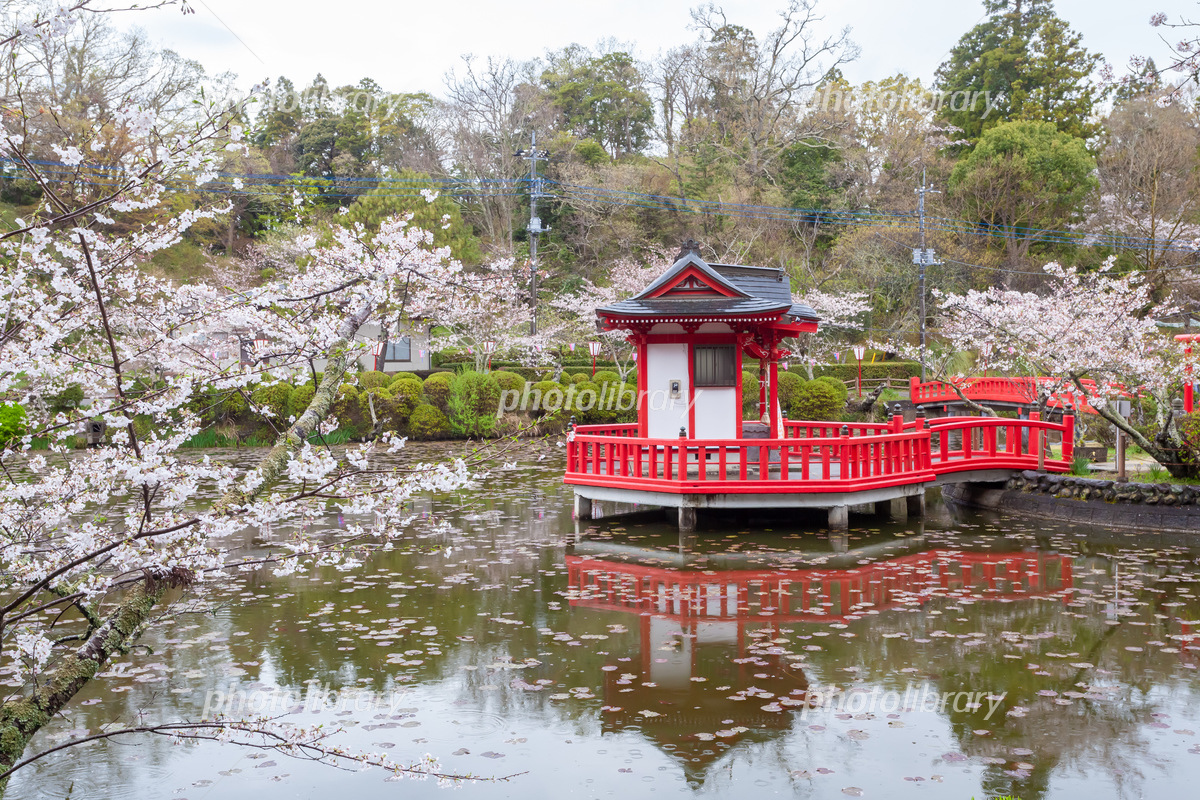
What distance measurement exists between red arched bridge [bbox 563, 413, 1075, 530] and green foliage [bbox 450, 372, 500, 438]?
11.0m

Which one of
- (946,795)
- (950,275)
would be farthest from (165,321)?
(950,275)

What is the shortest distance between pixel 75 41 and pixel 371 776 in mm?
41460

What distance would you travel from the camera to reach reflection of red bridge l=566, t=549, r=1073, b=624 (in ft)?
29.9

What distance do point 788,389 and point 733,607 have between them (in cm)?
1938

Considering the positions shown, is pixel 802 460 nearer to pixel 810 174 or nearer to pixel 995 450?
pixel 995 450

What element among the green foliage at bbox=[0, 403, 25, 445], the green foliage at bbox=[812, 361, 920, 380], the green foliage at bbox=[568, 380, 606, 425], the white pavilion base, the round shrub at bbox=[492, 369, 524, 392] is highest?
the green foliage at bbox=[812, 361, 920, 380]

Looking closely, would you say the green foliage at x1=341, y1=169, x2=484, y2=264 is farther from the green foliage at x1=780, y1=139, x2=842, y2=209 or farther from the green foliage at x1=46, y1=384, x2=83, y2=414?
the green foliage at x1=780, y1=139, x2=842, y2=209

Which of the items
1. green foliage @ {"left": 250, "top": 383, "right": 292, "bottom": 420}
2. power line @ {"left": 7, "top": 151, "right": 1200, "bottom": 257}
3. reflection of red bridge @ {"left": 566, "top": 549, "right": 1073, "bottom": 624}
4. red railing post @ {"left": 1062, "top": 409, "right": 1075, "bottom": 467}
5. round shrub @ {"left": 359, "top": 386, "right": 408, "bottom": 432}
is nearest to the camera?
reflection of red bridge @ {"left": 566, "top": 549, "right": 1073, "bottom": 624}

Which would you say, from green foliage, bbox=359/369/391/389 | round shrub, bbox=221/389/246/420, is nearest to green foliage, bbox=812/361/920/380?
green foliage, bbox=359/369/391/389

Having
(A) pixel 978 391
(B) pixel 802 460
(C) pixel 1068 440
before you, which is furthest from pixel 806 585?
(A) pixel 978 391

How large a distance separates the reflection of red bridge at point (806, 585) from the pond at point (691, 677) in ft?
0.16

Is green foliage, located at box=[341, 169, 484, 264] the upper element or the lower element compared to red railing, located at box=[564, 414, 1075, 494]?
upper

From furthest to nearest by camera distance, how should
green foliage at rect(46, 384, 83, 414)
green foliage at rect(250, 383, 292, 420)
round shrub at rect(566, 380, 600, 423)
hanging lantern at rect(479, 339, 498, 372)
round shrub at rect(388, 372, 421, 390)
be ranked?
hanging lantern at rect(479, 339, 498, 372), round shrub at rect(566, 380, 600, 423), round shrub at rect(388, 372, 421, 390), green foliage at rect(250, 383, 292, 420), green foliage at rect(46, 384, 83, 414)

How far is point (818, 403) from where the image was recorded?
1079 inches
